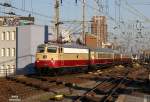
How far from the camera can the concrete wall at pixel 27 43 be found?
64188 millimetres

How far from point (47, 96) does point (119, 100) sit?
430cm

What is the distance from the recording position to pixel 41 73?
37406 mm

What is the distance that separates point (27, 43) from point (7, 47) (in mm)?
5358

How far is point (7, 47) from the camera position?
69562mm

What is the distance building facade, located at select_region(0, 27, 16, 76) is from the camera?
67.4 meters

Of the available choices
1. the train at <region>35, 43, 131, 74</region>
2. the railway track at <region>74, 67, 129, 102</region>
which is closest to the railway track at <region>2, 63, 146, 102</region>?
the railway track at <region>74, 67, 129, 102</region>

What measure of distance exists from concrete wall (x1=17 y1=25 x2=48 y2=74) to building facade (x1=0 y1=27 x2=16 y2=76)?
4.69ft

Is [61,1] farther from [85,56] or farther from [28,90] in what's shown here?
[28,90]

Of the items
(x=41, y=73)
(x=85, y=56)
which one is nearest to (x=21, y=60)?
(x=85, y=56)

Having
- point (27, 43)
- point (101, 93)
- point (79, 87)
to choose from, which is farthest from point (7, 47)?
point (101, 93)

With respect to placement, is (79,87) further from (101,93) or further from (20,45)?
(20,45)

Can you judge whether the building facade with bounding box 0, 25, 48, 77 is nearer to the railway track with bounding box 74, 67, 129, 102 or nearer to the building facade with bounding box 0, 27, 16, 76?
the building facade with bounding box 0, 27, 16, 76

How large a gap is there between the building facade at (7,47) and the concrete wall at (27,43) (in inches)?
56.3

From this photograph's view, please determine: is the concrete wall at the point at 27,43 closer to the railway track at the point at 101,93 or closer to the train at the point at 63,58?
the train at the point at 63,58
